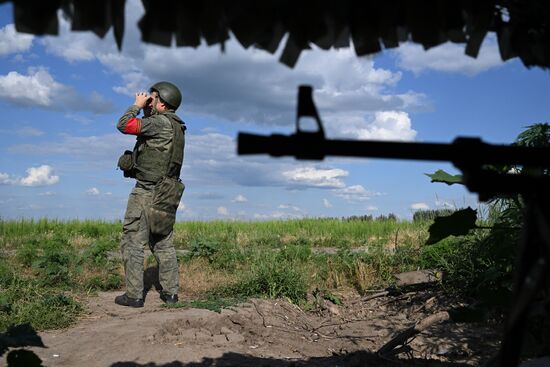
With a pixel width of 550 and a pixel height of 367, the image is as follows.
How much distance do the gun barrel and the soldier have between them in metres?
5.27

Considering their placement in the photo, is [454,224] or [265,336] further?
[265,336]

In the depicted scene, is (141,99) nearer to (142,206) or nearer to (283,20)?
Answer: (142,206)

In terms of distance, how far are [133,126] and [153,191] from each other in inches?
34.0

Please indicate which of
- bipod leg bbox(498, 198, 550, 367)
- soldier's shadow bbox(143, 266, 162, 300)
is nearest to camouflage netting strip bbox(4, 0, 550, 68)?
bipod leg bbox(498, 198, 550, 367)

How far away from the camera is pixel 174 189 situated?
714cm

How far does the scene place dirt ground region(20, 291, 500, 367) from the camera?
4.75 metres

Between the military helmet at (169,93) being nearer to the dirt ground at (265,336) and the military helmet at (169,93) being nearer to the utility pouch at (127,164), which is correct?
the utility pouch at (127,164)

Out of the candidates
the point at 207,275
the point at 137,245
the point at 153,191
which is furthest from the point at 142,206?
the point at 207,275

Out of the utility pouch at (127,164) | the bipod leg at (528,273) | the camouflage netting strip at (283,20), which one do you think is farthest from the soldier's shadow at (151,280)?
the bipod leg at (528,273)

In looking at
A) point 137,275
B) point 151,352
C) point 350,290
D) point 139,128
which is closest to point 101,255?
point 137,275

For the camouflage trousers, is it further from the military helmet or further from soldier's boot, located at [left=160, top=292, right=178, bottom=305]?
the military helmet

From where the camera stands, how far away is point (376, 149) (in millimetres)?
1865

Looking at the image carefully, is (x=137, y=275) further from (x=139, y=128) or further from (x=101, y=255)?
(x=101, y=255)

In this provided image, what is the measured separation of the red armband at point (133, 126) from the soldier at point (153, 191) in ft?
0.10
